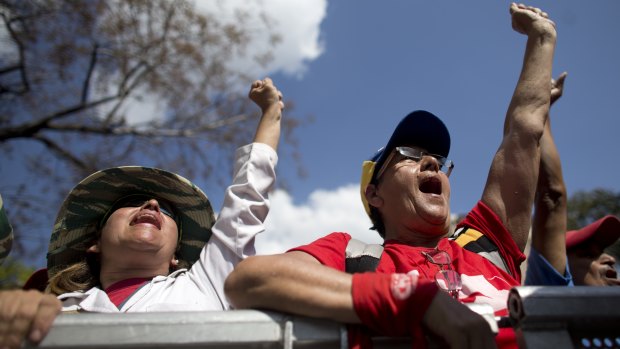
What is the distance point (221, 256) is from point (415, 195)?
3.45 feet

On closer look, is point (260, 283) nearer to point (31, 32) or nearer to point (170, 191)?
point (170, 191)

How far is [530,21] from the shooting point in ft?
9.37

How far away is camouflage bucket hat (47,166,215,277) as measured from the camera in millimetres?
2553

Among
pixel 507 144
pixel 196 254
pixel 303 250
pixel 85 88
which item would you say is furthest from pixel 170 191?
pixel 85 88

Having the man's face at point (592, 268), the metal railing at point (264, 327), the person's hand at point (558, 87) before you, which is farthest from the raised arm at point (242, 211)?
the man's face at point (592, 268)

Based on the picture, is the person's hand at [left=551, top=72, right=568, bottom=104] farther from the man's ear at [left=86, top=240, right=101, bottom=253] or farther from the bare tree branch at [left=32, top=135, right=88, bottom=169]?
the bare tree branch at [left=32, top=135, right=88, bottom=169]

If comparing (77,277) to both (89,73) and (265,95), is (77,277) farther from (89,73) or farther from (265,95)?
(89,73)

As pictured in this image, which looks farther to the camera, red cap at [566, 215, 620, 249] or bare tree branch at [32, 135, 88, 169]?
bare tree branch at [32, 135, 88, 169]

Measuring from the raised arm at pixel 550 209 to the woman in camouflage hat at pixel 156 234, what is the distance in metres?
1.65

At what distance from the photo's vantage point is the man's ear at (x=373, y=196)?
273cm

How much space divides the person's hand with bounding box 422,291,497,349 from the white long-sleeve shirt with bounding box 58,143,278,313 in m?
1.17

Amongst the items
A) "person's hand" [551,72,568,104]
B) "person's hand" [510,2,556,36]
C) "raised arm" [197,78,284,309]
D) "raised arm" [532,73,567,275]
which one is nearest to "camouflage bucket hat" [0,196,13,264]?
"raised arm" [197,78,284,309]

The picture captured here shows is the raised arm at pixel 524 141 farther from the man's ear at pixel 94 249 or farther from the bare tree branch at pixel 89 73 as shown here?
the bare tree branch at pixel 89 73

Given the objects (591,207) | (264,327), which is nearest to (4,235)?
(264,327)
